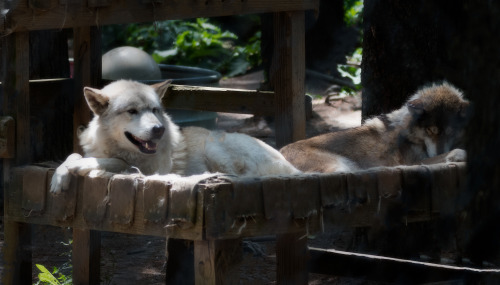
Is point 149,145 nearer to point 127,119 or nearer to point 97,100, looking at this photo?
point 127,119

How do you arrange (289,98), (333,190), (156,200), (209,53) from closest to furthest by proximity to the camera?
(156,200), (333,190), (289,98), (209,53)

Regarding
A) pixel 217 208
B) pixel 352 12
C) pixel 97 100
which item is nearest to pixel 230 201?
pixel 217 208

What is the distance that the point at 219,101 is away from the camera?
19.0ft

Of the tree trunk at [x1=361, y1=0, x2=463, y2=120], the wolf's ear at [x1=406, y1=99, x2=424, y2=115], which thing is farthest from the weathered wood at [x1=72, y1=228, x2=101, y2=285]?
the tree trunk at [x1=361, y1=0, x2=463, y2=120]

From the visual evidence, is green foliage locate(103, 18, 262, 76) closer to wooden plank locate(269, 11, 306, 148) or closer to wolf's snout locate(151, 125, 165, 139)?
wooden plank locate(269, 11, 306, 148)

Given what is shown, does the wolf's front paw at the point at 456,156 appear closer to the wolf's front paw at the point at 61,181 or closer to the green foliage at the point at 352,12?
the wolf's front paw at the point at 61,181

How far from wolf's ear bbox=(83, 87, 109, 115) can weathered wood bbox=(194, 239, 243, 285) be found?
1.42m

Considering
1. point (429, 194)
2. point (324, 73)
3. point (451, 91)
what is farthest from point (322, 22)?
point (429, 194)

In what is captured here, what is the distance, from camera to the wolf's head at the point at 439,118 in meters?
4.93

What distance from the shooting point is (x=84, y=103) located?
5129 millimetres

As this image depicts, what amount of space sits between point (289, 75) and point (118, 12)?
5.03 ft

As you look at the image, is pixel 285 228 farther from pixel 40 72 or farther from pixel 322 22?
pixel 322 22

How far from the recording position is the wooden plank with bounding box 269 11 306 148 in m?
5.22

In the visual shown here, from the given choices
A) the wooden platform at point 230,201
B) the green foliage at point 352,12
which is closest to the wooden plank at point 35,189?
the wooden platform at point 230,201
